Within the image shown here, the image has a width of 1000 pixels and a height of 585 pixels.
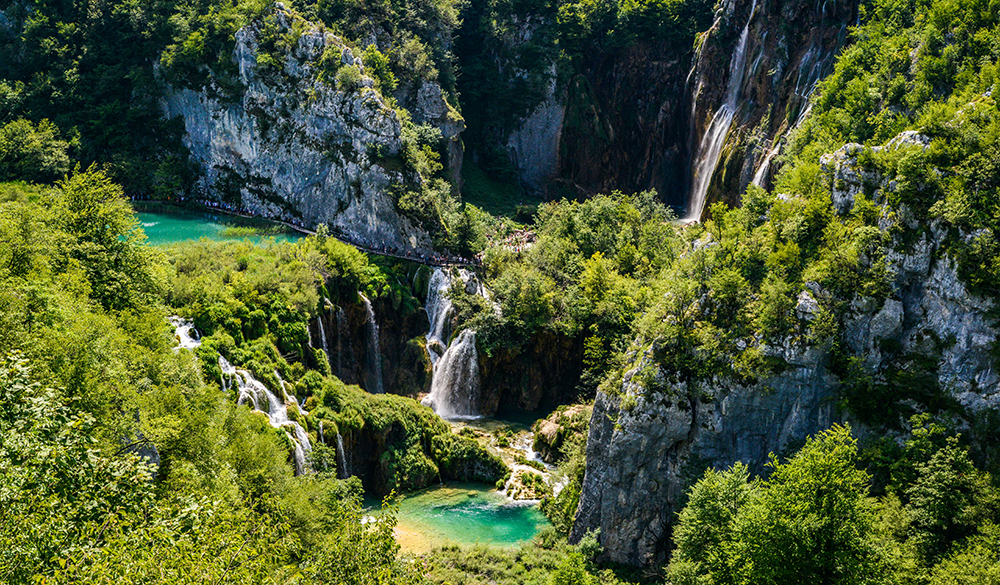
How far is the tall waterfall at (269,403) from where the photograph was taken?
37562 millimetres

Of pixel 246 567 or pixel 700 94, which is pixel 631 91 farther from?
pixel 246 567

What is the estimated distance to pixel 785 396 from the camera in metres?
34.3

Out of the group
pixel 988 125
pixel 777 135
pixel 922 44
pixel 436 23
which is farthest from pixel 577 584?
pixel 436 23

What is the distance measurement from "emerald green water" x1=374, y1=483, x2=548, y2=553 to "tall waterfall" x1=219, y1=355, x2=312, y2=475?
5.99m

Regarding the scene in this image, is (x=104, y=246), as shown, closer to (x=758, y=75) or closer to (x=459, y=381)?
(x=459, y=381)

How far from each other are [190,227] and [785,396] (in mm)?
49917

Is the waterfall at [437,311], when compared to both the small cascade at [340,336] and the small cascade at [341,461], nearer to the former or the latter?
the small cascade at [340,336]

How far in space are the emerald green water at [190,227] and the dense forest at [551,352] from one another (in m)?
7.09

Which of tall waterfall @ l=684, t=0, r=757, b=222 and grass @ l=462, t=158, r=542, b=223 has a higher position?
tall waterfall @ l=684, t=0, r=757, b=222

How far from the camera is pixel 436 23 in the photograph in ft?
267

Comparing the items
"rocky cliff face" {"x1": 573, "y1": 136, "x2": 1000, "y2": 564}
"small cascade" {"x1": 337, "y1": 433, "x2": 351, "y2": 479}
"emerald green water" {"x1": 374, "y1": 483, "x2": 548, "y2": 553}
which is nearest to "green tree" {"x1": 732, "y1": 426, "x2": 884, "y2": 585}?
"rocky cliff face" {"x1": 573, "y1": 136, "x2": 1000, "y2": 564}

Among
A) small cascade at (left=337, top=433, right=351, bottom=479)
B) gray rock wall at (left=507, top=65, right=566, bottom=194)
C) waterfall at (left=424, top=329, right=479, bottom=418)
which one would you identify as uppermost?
gray rock wall at (left=507, top=65, right=566, bottom=194)

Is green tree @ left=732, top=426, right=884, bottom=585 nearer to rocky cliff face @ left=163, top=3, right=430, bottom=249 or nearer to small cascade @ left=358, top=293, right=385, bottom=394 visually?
small cascade @ left=358, top=293, right=385, bottom=394

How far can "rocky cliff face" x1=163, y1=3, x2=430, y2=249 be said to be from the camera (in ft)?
208
